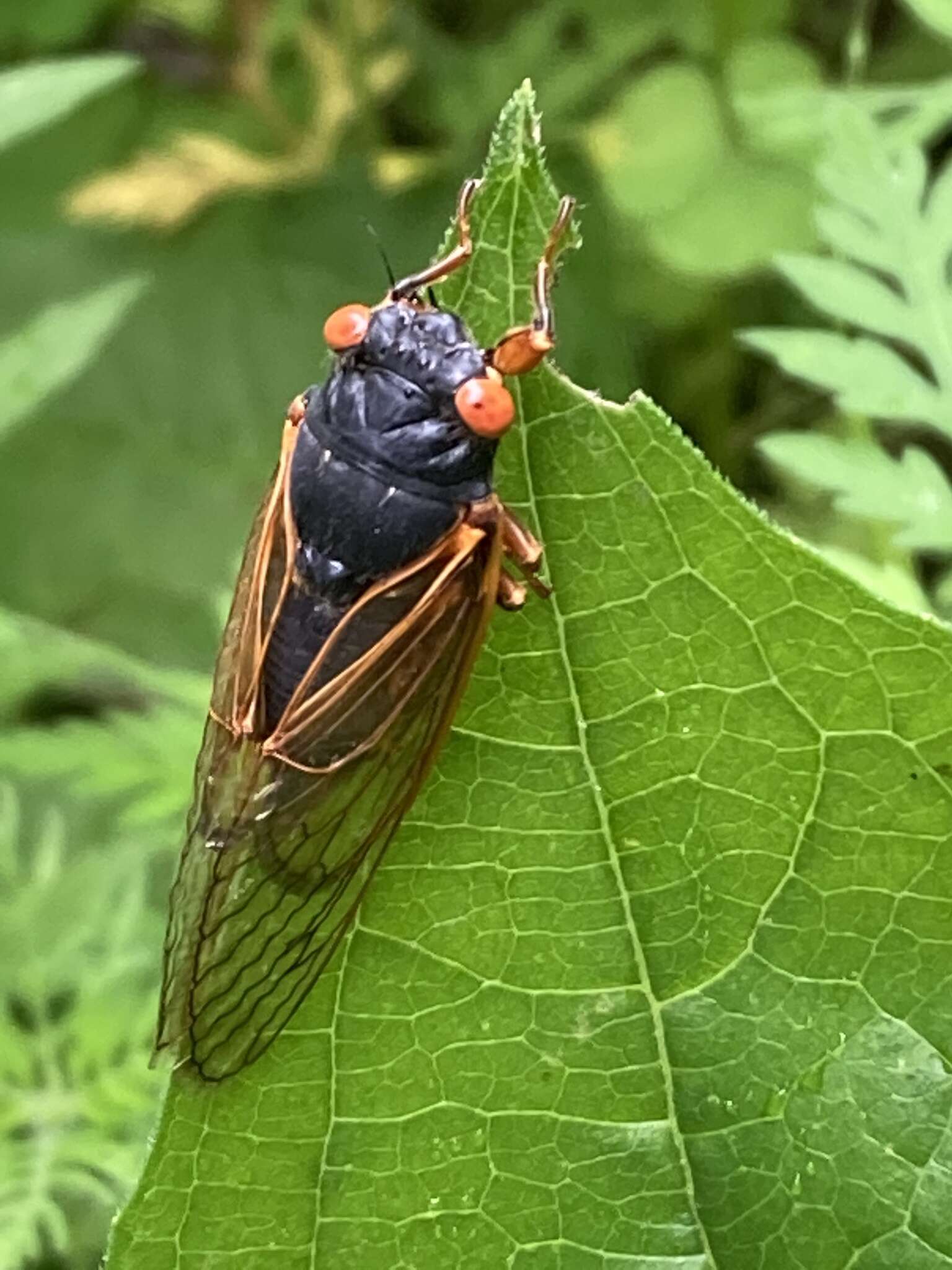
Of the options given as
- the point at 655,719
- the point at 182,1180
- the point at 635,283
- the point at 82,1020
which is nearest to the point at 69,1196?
the point at 82,1020

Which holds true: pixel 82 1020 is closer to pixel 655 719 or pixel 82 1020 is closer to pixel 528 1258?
pixel 528 1258

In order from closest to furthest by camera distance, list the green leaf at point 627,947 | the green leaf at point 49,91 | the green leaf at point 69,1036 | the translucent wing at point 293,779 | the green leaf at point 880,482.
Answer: the green leaf at point 627,947 < the translucent wing at point 293,779 < the green leaf at point 880,482 < the green leaf at point 69,1036 < the green leaf at point 49,91

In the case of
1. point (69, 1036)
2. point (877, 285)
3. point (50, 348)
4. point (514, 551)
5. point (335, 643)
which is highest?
point (514, 551)

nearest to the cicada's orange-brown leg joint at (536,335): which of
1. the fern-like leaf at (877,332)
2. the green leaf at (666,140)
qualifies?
the fern-like leaf at (877,332)

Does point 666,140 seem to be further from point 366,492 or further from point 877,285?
point 366,492

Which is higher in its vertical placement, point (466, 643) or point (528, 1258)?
point (466, 643)

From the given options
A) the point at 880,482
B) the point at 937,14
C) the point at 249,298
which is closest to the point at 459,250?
the point at 880,482

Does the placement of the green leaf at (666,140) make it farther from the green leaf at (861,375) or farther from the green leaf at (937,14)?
the green leaf at (861,375)
